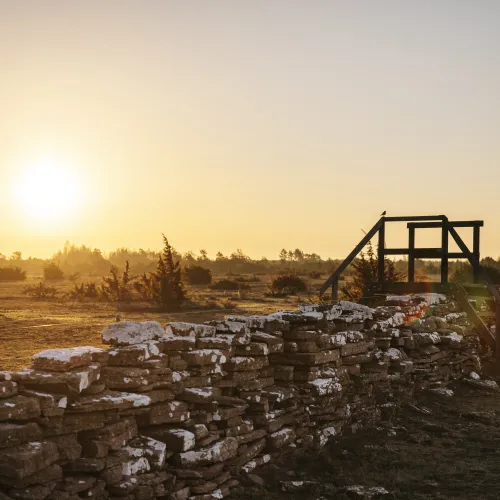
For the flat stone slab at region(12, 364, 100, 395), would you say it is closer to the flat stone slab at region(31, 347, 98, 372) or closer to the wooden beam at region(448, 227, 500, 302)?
the flat stone slab at region(31, 347, 98, 372)

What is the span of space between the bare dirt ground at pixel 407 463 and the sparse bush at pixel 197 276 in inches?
991

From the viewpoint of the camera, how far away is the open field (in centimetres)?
1327

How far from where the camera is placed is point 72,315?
758 inches

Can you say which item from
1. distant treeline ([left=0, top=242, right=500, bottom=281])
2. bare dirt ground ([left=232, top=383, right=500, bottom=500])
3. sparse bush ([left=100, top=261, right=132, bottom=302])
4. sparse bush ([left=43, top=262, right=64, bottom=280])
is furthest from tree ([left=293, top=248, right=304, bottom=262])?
bare dirt ground ([left=232, top=383, right=500, bottom=500])

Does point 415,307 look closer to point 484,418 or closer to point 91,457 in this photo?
point 484,418

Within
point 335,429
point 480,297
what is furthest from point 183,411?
point 480,297

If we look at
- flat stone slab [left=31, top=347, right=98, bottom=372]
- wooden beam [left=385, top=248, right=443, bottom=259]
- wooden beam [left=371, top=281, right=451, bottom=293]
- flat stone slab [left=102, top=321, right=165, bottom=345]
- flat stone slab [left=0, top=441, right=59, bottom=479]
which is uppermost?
wooden beam [left=385, top=248, right=443, bottom=259]

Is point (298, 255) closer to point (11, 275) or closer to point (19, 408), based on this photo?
point (11, 275)

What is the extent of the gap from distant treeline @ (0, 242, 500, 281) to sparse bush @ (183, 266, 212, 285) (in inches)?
245

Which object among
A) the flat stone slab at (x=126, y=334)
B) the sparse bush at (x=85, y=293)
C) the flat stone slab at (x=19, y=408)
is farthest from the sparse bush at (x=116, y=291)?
the flat stone slab at (x=19, y=408)

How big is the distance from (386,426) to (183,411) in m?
3.81

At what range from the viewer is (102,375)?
5.90 meters

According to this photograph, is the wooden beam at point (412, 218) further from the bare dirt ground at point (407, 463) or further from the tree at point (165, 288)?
the tree at point (165, 288)

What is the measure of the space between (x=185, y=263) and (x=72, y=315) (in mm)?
42716
